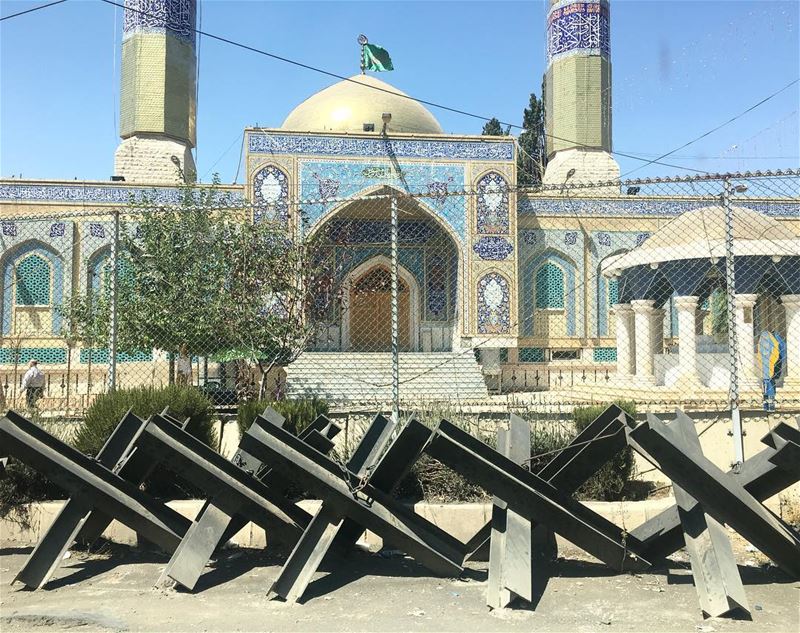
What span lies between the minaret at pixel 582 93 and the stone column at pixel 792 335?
1065cm

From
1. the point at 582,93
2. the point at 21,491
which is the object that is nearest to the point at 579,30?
the point at 582,93

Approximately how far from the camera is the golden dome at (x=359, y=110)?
2261 cm

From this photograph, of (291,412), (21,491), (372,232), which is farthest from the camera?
(372,232)

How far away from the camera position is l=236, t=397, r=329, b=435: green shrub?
5.46m

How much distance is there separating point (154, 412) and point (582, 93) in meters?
19.6

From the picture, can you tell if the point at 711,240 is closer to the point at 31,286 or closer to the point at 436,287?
the point at 436,287

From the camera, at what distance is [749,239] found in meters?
11.8

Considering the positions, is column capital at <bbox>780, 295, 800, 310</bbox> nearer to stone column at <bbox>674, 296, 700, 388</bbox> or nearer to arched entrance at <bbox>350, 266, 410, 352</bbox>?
stone column at <bbox>674, 296, 700, 388</bbox>

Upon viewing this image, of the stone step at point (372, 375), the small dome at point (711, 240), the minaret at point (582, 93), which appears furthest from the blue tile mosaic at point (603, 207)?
the small dome at point (711, 240)

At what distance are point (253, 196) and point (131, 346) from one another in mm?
7496

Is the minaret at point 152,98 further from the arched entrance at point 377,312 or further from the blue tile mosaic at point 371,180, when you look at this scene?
the arched entrance at point 377,312

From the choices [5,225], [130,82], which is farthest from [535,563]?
[130,82]

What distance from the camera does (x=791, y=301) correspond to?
Result: 1154cm

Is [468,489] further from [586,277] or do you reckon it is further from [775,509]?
[586,277]
